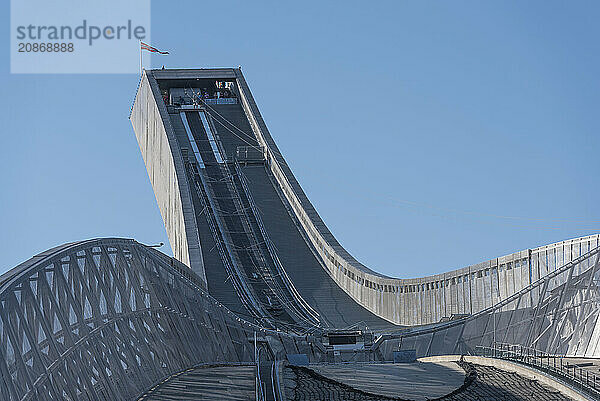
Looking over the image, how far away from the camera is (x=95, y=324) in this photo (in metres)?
19.7

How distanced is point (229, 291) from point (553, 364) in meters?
22.0

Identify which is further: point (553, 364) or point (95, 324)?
point (553, 364)

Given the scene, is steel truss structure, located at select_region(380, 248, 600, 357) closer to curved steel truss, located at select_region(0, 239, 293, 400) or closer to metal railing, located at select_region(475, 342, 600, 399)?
metal railing, located at select_region(475, 342, 600, 399)

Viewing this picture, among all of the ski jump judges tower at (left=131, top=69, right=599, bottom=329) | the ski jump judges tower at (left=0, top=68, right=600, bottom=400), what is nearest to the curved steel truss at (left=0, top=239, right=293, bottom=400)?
the ski jump judges tower at (left=0, top=68, right=600, bottom=400)

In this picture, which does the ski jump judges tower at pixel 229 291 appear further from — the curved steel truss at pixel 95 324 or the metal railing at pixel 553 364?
the metal railing at pixel 553 364

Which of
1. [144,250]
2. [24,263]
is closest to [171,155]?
[144,250]

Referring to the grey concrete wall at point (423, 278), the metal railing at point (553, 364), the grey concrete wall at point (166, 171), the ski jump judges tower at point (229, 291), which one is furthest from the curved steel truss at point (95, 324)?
the grey concrete wall at point (166, 171)

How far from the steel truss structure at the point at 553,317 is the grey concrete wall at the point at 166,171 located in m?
15.2

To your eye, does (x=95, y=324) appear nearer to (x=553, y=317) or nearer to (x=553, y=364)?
(x=553, y=364)

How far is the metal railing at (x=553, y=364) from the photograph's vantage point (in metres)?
23.1

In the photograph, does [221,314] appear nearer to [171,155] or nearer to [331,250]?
[331,250]

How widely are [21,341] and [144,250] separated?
9641mm

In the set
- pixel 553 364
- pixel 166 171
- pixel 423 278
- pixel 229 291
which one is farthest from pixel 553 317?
pixel 166 171

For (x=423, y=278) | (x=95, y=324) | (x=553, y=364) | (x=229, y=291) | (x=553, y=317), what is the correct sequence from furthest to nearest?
(x=229, y=291), (x=423, y=278), (x=553, y=317), (x=553, y=364), (x=95, y=324)
